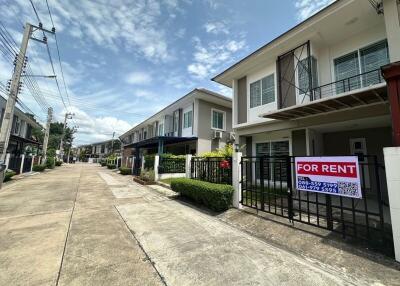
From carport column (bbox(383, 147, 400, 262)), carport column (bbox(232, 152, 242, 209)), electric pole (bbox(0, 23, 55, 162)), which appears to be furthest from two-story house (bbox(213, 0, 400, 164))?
electric pole (bbox(0, 23, 55, 162))

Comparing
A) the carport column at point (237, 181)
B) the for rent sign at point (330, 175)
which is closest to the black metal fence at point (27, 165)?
the carport column at point (237, 181)

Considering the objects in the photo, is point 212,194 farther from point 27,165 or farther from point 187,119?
point 27,165

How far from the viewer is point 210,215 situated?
6.43m

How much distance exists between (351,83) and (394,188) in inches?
244

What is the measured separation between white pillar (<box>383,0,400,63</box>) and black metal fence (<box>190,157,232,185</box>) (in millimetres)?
6008

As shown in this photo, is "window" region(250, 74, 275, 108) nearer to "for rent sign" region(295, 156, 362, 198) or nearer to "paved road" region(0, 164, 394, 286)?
"for rent sign" region(295, 156, 362, 198)

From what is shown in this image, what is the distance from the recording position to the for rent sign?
408 centimetres

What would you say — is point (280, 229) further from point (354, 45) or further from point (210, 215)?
point (354, 45)

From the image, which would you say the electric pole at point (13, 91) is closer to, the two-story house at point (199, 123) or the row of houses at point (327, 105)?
the two-story house at point (199, 123)

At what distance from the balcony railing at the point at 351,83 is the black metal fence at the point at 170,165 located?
955 centimetres

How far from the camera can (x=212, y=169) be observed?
8.24 m

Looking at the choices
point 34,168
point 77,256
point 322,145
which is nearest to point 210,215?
point 77,256

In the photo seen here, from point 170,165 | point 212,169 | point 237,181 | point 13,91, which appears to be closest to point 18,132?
point 13,91

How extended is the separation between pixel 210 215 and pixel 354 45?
347 inches
